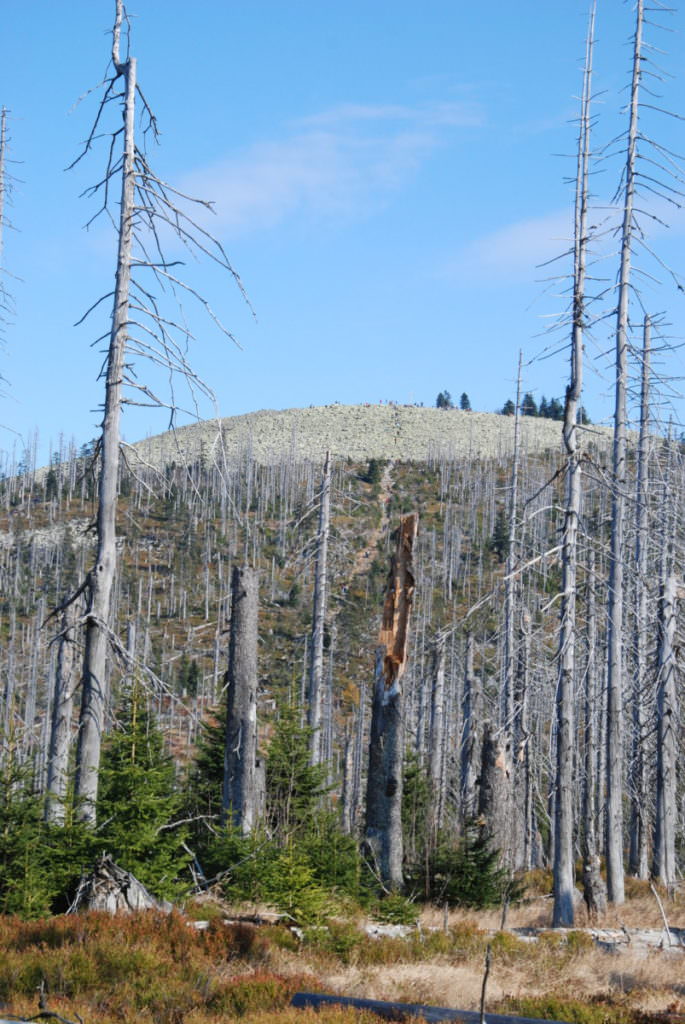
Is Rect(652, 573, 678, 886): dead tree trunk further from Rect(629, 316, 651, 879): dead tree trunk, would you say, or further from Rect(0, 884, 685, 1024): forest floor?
Rect(0, 884, 685, 1024): forest floor

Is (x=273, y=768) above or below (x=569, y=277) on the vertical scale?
below

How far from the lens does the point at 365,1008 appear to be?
7.47 metres

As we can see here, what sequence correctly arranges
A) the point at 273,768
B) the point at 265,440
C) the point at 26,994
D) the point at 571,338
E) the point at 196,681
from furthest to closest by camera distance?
the point at 265,440, the point at 196,681, the point at 273,768, the point at 571,338, the point at 26,994

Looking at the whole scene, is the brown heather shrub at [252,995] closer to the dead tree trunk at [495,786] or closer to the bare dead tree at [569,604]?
the bare dead tree at [569,604]

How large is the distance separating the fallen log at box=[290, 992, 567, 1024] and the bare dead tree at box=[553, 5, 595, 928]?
7.23m

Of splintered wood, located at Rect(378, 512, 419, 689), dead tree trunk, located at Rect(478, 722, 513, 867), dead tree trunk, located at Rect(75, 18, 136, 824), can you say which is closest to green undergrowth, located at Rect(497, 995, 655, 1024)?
dead tree trunk, located at Rect(75, 18, 136, 824)

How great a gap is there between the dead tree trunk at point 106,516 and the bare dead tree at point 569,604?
7.04 m

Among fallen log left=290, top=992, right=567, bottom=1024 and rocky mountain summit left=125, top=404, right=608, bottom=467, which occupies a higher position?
rocky mountain summit left=125, top=404, right=608, bottom=467

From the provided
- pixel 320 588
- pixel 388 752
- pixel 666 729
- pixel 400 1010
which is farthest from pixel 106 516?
pixel 666 729

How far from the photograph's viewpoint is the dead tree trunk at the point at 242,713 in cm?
1548

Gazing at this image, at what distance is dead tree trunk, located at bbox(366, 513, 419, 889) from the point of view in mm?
14586

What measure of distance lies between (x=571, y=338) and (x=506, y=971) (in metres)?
9.57

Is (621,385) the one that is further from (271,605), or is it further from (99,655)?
(271,605)

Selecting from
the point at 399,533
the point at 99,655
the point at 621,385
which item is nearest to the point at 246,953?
the point at 99,655
